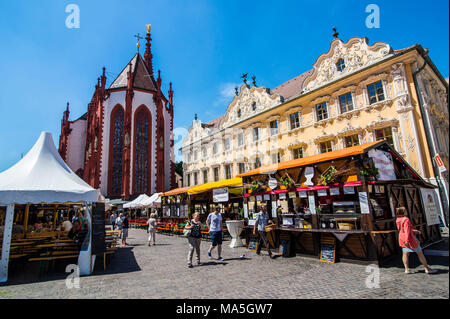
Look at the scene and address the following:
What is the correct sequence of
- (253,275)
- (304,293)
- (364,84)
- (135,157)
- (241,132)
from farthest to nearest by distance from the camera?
(135,157)
(241,132)
(364,84)
(253,275)
(304,293)

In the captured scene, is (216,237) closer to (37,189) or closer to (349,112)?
(37,189)

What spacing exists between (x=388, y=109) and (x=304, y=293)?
49.0 feet

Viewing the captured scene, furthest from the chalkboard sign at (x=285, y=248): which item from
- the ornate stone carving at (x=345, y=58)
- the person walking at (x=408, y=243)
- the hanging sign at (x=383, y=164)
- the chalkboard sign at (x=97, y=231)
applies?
the ornate stone carving at (x=345, y=58)

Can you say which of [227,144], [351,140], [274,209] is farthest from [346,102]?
[227,144]

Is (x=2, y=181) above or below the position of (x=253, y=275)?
above

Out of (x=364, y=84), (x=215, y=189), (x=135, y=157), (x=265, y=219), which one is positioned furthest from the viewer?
(x=135, y=157)

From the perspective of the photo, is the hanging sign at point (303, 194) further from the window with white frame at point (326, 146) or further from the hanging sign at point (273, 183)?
the window with white frame at point (326, 146)

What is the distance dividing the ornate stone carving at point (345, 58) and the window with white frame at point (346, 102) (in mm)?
1558

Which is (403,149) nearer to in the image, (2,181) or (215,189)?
(215,189)

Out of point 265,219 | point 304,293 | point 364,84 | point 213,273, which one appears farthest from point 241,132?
point 304,293

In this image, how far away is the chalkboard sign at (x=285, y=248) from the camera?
28.7ft

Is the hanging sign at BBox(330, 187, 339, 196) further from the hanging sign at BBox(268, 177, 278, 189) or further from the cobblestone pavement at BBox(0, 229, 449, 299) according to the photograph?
the hanging sign at BBox(268, 177, 278, 189)

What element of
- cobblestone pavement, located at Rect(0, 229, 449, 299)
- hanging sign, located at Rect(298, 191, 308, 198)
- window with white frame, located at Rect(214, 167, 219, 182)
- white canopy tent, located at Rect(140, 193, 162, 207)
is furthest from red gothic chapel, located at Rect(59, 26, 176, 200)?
hanging sign, located at Rect(298, 191, 308, 198)
